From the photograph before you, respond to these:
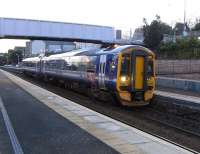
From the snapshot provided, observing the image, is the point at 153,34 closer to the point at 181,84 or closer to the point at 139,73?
the point at 181,84

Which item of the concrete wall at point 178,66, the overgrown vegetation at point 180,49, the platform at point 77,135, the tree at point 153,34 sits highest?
the tree at point 153,34

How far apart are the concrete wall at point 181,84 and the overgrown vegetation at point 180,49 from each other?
2766cm

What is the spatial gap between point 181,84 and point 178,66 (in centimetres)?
2433

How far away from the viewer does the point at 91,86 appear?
2375 centimetres

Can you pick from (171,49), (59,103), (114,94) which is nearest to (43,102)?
(59,103)

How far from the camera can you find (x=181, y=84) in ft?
90.3

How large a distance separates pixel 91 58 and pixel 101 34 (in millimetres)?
35459

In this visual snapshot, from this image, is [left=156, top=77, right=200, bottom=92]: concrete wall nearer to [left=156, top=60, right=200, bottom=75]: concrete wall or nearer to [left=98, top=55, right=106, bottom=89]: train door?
[left=98, top=55, right=106, bottom=89]: train door

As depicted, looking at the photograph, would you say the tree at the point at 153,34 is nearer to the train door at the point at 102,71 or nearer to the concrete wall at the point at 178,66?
the concrete wall at the point at 178,66

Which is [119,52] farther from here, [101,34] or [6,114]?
[101,34]

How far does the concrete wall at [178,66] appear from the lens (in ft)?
166

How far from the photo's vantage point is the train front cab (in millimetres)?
19516

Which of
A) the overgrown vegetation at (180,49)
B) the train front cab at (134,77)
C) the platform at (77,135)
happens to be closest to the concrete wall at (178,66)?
the overgrown vegetation at (180,49)

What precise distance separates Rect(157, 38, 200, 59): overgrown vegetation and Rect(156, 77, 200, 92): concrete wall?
27662mm
